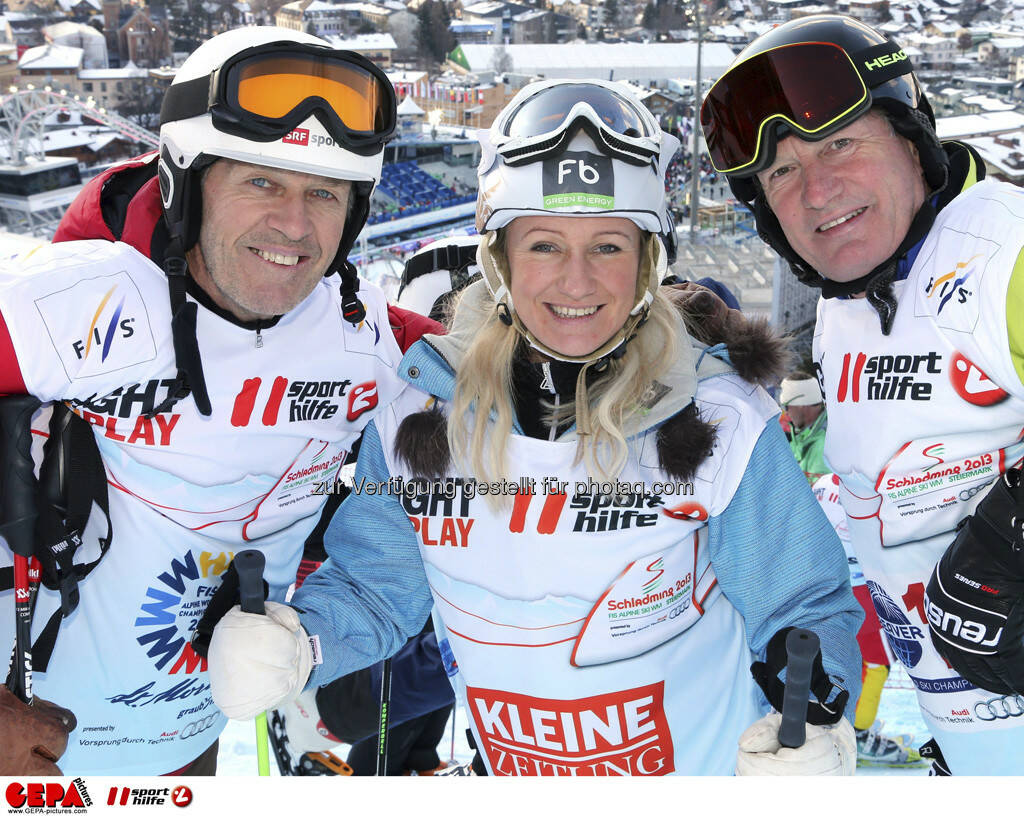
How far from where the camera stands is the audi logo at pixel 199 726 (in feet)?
8.20

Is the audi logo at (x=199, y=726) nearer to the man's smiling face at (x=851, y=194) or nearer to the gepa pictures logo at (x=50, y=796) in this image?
the gepa pictures logo at (x=50, y=796)

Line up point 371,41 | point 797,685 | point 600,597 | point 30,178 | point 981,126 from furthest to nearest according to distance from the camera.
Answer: point 371,41
point 981,126
point 30,178
point 600,597
point 797,685

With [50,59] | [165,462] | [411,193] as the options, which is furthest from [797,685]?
[50,59]

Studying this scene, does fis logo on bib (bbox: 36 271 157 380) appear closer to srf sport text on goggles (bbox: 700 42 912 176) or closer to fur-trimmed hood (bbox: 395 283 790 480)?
fur-trimmed hood (bbox: 395 283 790 480)

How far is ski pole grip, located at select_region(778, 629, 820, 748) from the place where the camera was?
1620 mm

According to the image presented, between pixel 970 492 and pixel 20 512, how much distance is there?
218 cm

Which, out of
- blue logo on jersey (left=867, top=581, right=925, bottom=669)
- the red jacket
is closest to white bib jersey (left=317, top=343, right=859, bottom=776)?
blue logo on jersey (left=867, top=581, right=925, bottom=669)

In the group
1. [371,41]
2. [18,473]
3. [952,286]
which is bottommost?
[18,473]

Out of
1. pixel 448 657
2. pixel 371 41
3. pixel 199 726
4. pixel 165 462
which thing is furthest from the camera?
pixel 371 41

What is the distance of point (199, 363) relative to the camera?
7.22 ft

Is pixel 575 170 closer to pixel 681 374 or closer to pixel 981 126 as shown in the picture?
pixel 681 374

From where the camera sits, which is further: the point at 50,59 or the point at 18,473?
the point at 50,59

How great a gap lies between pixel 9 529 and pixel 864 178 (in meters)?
2.19

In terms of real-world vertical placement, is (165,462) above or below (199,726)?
above
